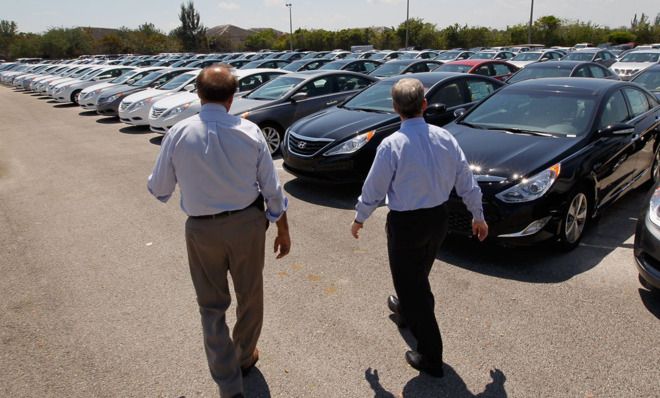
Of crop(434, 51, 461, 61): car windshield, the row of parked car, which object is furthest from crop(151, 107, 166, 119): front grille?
crop(434, 51, 461, 61): car windshield

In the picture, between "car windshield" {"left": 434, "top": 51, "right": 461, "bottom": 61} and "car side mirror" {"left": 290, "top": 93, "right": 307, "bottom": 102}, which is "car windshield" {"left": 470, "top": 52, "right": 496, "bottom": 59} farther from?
"car side mirror" {"left": 290, "top": 93, "right": 307, "bottom": 102}

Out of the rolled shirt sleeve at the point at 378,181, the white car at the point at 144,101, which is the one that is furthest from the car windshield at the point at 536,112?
the white car at the point at 144,101

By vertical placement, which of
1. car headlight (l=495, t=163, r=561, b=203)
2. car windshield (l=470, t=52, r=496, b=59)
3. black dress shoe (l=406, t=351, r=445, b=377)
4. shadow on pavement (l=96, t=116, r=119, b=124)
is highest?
car windshield (l=470, t=52, r=496, b=59)

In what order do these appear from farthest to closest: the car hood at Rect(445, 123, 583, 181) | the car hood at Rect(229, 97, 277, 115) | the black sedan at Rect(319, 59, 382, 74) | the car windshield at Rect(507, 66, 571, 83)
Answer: the black sedan at Rect(319, 59, 382, 74)
the car windshield at Rect(507, 66, 571, 83)
the car hood at Rect(229, 97, 277, 115)
the car hood at Rect(445, 123, 583, 181)

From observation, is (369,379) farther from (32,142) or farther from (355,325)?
(32,142)

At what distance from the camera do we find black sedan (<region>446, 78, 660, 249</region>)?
163 inches

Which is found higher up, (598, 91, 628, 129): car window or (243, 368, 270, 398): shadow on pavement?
(598, 91, 628, 129): car window

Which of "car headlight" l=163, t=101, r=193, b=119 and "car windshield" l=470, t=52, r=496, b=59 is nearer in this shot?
"car headlight" l=163, t=101, r=193, b=119

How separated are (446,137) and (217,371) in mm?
1716

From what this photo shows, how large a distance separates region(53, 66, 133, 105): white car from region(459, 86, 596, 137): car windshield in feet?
58.2

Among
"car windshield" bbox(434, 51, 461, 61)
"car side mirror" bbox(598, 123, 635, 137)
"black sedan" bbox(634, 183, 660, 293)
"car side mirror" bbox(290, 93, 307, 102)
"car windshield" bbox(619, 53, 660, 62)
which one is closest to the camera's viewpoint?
"black sedan" bbox(634, 183, 660, 293)

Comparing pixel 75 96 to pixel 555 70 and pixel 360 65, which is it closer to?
pixel 360 65

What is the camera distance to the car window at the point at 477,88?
25.7 feet

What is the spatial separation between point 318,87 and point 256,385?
24.8 feet
